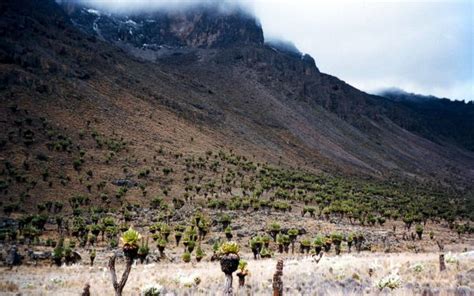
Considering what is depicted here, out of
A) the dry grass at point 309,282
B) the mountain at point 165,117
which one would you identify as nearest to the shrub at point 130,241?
the dry grass at point 309,282

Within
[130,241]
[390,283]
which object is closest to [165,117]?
[130,241]

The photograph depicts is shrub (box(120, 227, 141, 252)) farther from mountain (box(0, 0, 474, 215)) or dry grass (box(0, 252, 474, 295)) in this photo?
mountain (box(0, 0, 474, 215))

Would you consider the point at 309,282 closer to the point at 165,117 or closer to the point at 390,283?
the point at 390,283

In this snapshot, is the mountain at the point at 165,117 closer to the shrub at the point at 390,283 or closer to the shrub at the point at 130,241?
the shrub at the point at 130,241

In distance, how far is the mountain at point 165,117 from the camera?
7606 centimetres

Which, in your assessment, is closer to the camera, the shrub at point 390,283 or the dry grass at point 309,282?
the shrub at point 390,283

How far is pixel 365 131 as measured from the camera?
181 m

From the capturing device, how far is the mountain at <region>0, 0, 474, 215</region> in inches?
2995

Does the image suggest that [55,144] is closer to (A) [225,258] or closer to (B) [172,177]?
(B) [172,177]

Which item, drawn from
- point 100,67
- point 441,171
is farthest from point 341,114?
point 100,67

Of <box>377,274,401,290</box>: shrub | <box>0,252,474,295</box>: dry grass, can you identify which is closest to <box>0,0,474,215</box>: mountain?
<box>0,252,474,295</box>: dry grass

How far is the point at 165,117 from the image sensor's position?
108m

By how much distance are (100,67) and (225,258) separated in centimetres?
10983

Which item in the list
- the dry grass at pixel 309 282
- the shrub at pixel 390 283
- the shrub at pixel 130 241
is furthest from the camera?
the dry grass at pixel 309 282
